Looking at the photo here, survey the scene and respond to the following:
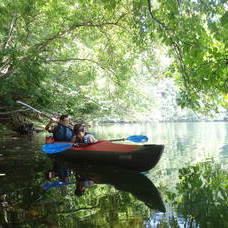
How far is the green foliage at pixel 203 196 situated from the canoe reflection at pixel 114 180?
1.36 ft

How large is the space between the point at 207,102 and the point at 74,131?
5.27 m

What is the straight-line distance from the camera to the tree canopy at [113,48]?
4.65 metres

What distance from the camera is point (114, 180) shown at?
6.67 meters

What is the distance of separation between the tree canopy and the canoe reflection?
85.1 inches

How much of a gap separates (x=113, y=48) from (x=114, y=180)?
23.0 ft

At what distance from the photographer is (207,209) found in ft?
14.3

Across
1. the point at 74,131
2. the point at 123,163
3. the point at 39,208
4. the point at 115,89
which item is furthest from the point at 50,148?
the point at 115,89

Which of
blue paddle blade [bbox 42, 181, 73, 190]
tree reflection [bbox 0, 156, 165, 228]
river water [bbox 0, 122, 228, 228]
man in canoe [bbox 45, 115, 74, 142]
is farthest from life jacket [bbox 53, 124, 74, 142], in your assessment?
blue paddle blade [bbox 42, 181, 73, 190]

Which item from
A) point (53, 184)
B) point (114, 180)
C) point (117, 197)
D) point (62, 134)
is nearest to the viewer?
point (117, 197)

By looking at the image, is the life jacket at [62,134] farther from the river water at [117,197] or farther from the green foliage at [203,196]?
the green foliage at [203,196]

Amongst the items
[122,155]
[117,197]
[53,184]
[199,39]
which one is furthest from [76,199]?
[199,39]

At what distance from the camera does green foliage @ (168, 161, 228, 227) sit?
400cm

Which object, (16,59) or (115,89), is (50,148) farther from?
(115,89)

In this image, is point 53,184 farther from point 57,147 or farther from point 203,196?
point 203,196
